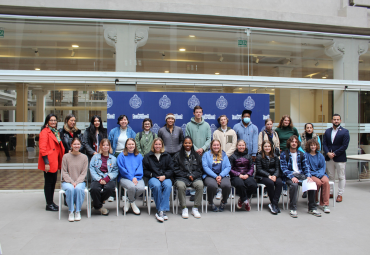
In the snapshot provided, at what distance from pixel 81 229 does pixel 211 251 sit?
83.3 inches

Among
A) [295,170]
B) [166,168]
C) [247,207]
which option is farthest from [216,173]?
[295,170]

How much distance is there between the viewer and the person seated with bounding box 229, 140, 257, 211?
5301 millimetres

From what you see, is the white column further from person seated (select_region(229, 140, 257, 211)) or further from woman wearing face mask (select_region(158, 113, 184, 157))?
person seated (select_region(229, 140, 257, 211))

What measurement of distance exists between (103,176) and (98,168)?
0.59ft

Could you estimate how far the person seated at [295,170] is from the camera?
5277 mm

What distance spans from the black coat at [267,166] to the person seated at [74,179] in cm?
335

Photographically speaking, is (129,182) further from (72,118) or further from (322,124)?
(322,124)

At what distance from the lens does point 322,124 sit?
8719 millimetres

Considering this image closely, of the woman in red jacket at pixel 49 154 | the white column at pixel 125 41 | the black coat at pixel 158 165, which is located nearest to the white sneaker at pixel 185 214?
the black coat at pixel 158 165

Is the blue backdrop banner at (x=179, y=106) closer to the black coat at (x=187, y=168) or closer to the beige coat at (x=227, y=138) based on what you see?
the beige coat at (x=227, y=138)

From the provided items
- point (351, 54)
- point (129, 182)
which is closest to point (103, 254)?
point (129, 182)

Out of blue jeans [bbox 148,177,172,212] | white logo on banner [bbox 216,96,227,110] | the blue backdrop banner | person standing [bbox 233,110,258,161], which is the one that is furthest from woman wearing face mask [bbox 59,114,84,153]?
person standing [bbox 233,110,258,161]

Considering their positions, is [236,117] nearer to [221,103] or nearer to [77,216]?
[221,103]

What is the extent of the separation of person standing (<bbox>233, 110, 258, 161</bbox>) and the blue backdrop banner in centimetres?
49
